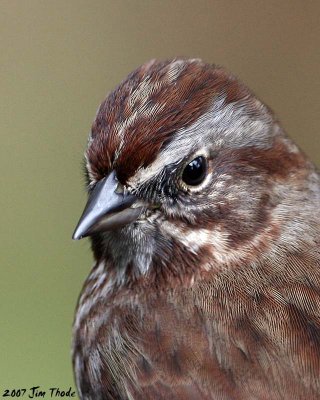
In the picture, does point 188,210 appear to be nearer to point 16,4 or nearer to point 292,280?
point 292,280

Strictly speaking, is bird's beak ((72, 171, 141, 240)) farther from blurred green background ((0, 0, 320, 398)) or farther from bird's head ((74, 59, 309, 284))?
blurred green background ((0, 0, 320, 398))

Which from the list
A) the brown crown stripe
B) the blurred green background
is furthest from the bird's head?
the blurred green background

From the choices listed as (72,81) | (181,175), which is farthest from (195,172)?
(72,81)

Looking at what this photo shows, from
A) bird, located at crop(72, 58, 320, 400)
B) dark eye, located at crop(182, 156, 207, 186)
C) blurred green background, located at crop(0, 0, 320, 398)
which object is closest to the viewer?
bird, located at crop(72, 58, 320, 400)

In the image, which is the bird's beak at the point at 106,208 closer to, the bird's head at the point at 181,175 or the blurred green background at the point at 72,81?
the bird's head at the point at 181,175

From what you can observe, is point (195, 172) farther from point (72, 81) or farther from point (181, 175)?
point (72, 81)

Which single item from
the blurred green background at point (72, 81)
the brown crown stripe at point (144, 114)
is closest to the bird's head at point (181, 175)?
the brown crown stripe at point (144, 114)

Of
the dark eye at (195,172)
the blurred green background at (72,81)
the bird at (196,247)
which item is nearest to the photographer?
the bird at (196,247)

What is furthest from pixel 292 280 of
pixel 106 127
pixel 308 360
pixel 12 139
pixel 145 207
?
pixel 12 139
